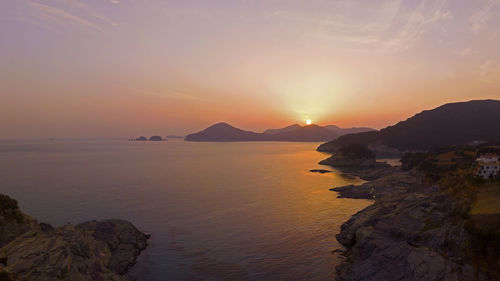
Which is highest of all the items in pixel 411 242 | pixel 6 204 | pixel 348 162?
pixel 6 204

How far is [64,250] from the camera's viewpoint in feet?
111

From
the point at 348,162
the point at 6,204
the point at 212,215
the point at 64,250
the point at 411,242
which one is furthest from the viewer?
the point at 348,162

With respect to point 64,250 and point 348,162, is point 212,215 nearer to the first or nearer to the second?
point 64,250

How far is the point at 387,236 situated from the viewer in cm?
4434

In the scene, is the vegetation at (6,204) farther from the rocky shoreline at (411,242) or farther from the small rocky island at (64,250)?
A: the rocky shoreline at (411,242)

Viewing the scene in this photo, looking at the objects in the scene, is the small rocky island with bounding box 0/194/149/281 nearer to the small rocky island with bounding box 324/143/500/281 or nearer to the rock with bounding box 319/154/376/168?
the small rocky island with bounding box 324/143/500/281

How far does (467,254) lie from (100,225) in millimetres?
54085

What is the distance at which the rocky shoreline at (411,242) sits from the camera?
33375 millimetres

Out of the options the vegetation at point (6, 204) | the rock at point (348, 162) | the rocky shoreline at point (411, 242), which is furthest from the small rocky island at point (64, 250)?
the rock at point (348, 162)

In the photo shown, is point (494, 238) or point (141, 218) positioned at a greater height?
point (494, 238)

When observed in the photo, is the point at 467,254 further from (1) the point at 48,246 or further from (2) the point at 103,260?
(1) the point at 48,246

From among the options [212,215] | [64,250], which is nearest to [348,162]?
[212,215]

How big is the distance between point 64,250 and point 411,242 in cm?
4586

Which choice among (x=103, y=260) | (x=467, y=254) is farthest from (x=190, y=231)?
(x=467, y=254)
